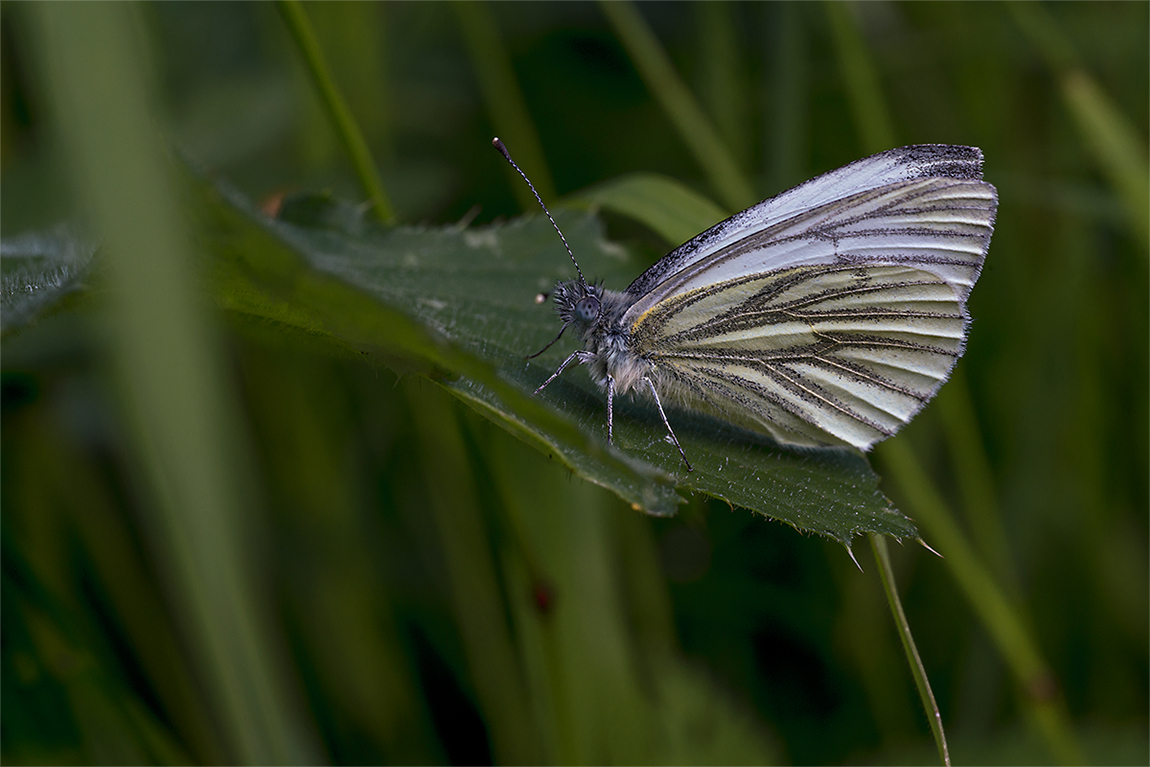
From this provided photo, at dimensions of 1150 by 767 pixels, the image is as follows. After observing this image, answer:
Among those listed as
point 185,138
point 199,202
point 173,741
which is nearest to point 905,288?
point 199,202

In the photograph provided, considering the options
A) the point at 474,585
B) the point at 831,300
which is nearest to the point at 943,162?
the point at 831,300

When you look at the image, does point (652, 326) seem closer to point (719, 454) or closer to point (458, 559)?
point (719, 454)

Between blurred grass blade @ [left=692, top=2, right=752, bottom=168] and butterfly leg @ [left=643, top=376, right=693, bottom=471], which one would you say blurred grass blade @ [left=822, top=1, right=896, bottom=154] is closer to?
blurred grass blade @ [left=692, top=2, right=752, bottom=168]

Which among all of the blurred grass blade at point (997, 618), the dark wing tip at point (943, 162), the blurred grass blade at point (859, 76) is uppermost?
the blurred grass blade at point (859, 76)

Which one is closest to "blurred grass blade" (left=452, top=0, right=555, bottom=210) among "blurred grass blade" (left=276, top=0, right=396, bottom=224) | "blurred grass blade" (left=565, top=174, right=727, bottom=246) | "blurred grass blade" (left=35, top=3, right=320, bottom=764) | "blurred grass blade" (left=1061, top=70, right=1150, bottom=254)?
"blurred grass blade" (left=565, top=174, right=727, bottom=246)

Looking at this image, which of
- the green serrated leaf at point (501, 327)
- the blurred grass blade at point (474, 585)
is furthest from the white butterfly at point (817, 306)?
the blurred grass blade at point (474, 585)

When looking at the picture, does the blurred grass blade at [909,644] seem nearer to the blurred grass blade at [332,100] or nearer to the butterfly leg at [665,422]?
the butterfly leg at [665,422]

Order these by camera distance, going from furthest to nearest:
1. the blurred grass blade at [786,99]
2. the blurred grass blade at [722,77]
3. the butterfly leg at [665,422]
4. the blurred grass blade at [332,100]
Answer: the blurred grass blade at [722,77] → the blurred grass blade at [786,99] → the blurred grass blade at [332,100] → the butterfly leg at [665,422]
